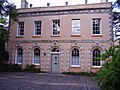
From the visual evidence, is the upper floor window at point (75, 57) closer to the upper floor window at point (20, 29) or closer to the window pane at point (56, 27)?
the window pane at point (56, 27)

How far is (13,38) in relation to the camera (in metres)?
21.5

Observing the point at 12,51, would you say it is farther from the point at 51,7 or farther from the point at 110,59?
the point at 110,59

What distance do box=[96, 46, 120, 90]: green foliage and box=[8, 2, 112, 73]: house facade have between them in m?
11.3

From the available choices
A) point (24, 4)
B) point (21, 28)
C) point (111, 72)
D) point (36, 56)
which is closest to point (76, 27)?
point (36, 56)

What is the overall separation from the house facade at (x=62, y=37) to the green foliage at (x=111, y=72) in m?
11.3

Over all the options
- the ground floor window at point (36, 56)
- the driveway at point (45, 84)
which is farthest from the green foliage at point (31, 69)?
the driveway at point (45, 84)

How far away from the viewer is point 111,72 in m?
6.50

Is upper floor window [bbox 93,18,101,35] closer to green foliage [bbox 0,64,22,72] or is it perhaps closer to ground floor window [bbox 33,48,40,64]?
ground floor window [bbox 33,48,40,64]

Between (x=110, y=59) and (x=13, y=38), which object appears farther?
(x=13, y=38)

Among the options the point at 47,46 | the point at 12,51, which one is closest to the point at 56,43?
the point at 47,46

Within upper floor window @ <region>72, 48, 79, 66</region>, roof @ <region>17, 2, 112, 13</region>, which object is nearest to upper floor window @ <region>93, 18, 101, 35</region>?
roof @ <region>17, 2, 112, 13</region>

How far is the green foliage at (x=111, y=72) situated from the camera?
648cm

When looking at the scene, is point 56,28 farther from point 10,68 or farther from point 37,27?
point 10,68

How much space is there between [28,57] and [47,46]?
2.79 m
